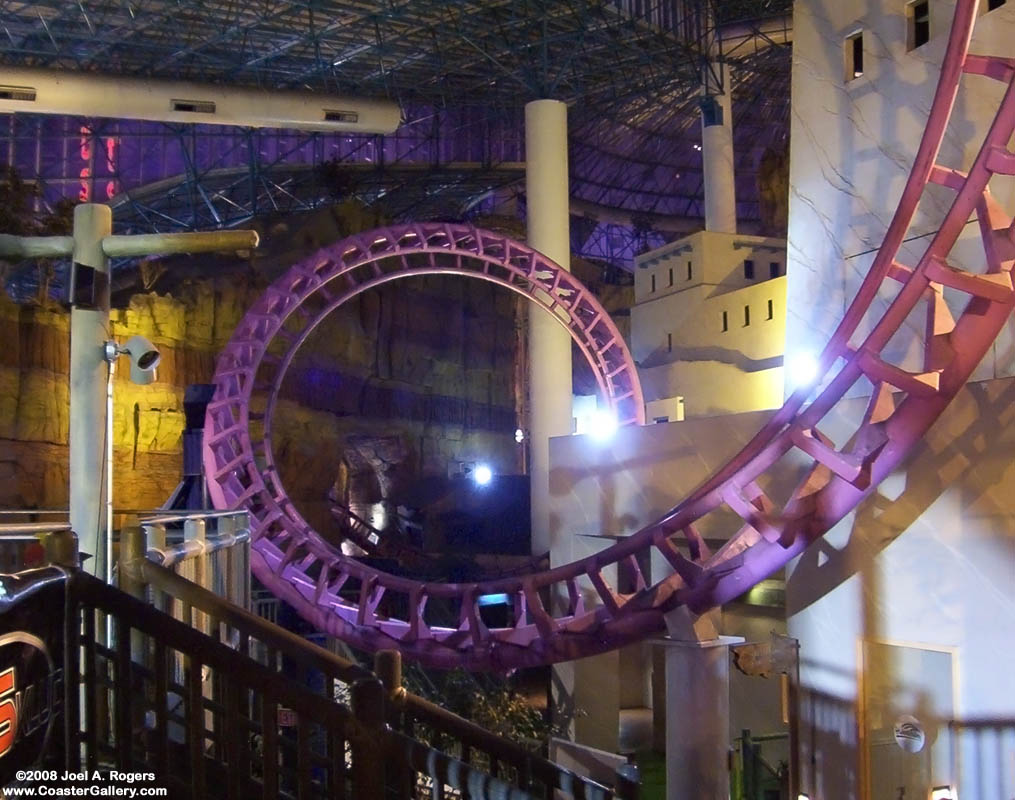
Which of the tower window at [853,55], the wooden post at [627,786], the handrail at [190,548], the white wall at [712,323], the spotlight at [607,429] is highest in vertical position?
the tower window at [853,55]

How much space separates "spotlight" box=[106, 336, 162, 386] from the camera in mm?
5887

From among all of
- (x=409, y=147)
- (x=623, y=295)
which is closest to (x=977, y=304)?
(x=409, y=147)

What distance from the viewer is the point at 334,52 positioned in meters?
23.6

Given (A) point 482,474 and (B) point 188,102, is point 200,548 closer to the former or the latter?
(B) point 188,102

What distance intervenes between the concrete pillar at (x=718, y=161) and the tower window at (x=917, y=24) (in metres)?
13.5

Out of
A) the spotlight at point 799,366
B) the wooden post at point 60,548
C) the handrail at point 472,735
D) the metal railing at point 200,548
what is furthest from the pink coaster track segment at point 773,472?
the wooden post at point 60,548

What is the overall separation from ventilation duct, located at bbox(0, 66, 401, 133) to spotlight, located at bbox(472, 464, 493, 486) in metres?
17.4

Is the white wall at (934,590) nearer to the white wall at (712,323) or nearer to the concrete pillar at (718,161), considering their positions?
the white wall at (712,323)

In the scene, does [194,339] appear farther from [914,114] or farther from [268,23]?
[914,114]

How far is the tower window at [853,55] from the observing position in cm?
1077

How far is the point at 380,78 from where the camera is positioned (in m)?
24.8

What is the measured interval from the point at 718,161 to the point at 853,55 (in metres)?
13.6

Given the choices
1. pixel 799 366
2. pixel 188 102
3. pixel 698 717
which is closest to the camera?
pixel 698 717

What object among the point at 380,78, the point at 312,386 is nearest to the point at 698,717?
the point at 312,386
